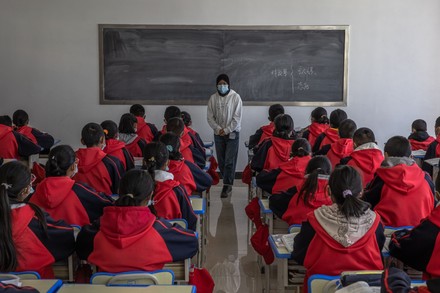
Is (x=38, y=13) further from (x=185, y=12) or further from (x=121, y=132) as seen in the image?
(x=121, y=132)

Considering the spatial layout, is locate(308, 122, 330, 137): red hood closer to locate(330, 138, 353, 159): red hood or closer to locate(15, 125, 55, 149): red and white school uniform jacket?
locate(330, 138, 353, 159): red hood

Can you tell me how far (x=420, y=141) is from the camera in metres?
6.70

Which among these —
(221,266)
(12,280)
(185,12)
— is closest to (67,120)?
(185,12)

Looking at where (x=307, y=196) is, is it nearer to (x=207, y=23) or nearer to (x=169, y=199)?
(x=169, y=199)

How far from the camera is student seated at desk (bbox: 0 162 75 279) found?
2.78 meters

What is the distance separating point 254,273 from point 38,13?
5.12 m

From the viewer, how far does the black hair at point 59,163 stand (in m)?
3.58

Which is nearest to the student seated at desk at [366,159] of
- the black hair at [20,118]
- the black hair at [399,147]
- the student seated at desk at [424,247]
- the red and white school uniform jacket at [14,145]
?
the black hair at [399,147]

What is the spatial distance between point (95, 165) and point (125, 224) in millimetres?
1959

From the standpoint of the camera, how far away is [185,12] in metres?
7.90

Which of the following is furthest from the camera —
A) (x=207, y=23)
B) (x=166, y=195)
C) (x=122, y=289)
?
(x=207, y=23)

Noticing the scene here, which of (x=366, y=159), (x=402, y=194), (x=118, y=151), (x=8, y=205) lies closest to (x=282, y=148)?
(x=366, y=159)

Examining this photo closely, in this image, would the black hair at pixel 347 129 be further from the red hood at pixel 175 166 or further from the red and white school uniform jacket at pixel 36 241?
the red and white school uniform jacket at pixel 36 241

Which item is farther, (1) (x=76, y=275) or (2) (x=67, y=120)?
(2) (x=67, y=120)
